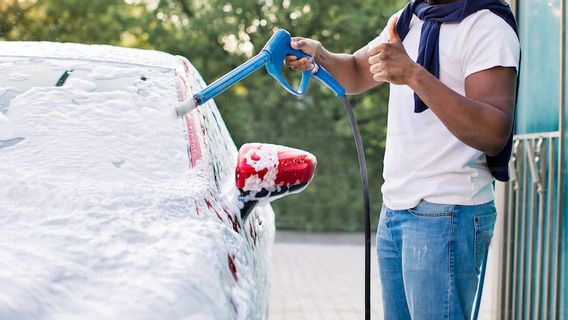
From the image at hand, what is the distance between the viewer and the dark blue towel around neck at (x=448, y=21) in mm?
1939

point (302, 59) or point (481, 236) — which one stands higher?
point (302, 59)

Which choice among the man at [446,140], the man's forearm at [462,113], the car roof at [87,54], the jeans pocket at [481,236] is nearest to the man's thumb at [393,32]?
the man at [446,140]

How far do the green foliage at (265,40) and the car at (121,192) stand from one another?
38.6ft

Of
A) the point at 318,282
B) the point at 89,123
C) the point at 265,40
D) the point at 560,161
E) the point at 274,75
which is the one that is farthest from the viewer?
the point at 265,40

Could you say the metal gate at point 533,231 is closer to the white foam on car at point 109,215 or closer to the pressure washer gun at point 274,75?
the pressure washer gun at point 274,75

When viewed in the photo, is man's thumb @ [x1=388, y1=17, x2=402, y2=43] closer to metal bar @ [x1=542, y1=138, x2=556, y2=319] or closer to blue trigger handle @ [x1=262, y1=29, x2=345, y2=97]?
blue trigger handle @ [x1=262, y1=29, x2=345, y2=97]

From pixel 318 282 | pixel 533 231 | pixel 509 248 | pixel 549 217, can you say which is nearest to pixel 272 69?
pixel 549 217

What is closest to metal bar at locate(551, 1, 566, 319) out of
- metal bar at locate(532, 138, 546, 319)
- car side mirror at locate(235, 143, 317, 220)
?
metal bar at locate(532, 138, 546, 319)

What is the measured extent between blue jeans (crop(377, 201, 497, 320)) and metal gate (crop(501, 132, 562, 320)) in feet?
4.42

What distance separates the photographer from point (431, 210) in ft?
6.48

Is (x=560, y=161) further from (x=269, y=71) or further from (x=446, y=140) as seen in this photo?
(x=269, y=71)

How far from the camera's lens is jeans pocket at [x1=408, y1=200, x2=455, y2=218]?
1949mm

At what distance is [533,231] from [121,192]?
232cm

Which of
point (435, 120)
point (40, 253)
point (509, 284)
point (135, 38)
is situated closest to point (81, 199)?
point (40, 253)
